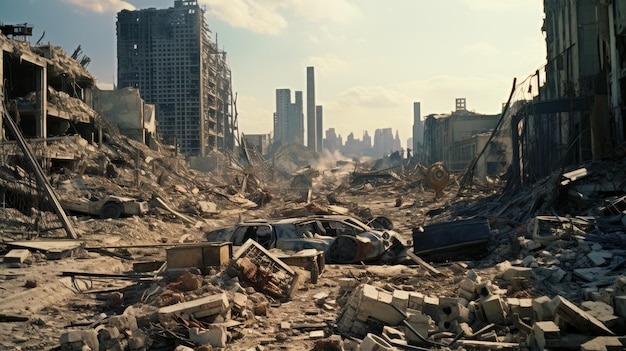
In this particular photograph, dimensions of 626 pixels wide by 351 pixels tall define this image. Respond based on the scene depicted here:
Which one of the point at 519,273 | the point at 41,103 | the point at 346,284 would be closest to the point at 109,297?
the point at 346,284

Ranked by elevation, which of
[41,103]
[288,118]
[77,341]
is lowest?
[77,341]

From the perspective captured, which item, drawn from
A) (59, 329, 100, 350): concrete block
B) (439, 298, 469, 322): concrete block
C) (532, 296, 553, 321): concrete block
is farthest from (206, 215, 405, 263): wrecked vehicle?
(532, 296, 553, 321): concrete block

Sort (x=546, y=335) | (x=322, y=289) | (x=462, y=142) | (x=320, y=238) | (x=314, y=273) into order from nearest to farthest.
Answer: (x=546, y=335)
(x=322, y=289)
(x=314, y=273)
(x=320, y=238)
(x=462, y=142)

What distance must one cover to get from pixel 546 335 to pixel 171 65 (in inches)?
2159

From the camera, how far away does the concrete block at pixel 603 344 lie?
462cm

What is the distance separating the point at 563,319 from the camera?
16.8 feet

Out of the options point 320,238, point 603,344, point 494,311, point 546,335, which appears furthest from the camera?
point 320,238

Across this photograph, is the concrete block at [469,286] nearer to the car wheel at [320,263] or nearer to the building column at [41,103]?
the car wheel at [320,263]

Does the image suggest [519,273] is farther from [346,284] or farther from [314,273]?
[314,273]

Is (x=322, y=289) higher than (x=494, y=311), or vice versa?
(x=494, y=311)

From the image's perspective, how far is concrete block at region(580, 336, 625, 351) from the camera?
182 inches

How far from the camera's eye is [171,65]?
182 feet

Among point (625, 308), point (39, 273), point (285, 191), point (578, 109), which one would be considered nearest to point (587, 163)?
point (578, 109)

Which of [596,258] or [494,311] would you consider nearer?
[494,311]
